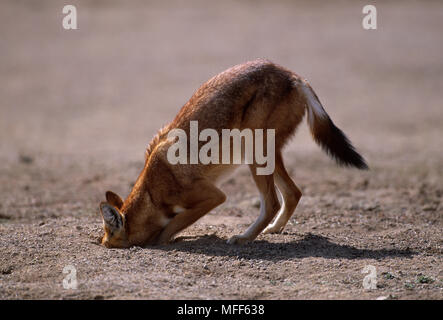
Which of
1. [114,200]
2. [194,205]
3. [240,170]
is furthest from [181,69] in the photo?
[194,205]

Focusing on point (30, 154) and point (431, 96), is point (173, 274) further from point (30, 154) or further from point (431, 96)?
point (431, 96)

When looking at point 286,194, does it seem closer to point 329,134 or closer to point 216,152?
point 329,134

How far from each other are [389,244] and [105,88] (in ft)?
47.1

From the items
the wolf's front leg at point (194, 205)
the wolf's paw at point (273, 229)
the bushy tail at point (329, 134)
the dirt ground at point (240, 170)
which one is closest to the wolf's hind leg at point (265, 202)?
the dirt ground at point (240, 170)

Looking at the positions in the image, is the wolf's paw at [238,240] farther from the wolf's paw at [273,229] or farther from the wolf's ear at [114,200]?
the wolf's ear at [114,200]

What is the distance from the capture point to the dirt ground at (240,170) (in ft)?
18.6

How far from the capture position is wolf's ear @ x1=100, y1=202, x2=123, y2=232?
251 inches

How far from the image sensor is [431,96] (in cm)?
1784

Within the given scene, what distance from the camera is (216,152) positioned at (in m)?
6.77

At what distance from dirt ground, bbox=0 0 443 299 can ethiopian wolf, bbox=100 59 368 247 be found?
353 mm

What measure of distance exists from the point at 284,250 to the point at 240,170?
4.72 metres

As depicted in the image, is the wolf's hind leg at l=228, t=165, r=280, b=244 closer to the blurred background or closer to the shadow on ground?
the shadow on ground

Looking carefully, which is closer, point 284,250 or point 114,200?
point 284,250
